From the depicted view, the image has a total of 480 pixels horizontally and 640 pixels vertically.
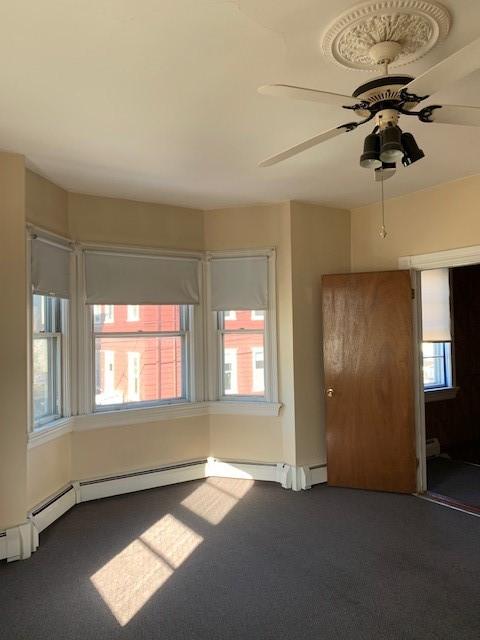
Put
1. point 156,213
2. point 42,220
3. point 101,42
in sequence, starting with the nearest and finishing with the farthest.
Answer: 1. point 101,42
2. point 42,220
3. point 156,213

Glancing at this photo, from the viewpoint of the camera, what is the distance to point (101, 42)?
1860 millimetres

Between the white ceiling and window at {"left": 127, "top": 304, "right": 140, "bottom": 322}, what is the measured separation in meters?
1.09

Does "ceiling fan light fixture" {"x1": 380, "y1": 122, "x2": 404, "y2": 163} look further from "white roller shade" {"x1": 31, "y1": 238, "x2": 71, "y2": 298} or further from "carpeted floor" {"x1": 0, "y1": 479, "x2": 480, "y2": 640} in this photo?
"white roller shade" {"x1": 31, "y1": 238, "x2": 71, "y2": 298}

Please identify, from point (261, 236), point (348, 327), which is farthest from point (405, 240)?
point (261, 236)

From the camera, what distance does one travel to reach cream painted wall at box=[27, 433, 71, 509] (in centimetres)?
329

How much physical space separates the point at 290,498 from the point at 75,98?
134 inches

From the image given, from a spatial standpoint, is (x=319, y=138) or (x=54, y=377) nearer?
(x=319, y=138)

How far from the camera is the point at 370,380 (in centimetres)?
412

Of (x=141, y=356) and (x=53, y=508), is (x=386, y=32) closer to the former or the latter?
(x=141, y=356)

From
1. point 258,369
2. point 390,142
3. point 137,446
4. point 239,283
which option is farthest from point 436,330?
point 390,142

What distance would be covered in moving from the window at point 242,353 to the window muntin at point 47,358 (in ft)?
4.98

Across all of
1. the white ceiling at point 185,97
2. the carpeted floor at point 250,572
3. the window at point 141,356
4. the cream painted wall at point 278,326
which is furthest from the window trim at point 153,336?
the white ceiling at point 185,97

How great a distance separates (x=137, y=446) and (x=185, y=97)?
305 cm

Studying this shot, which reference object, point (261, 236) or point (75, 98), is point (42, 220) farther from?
point (261, 236)
